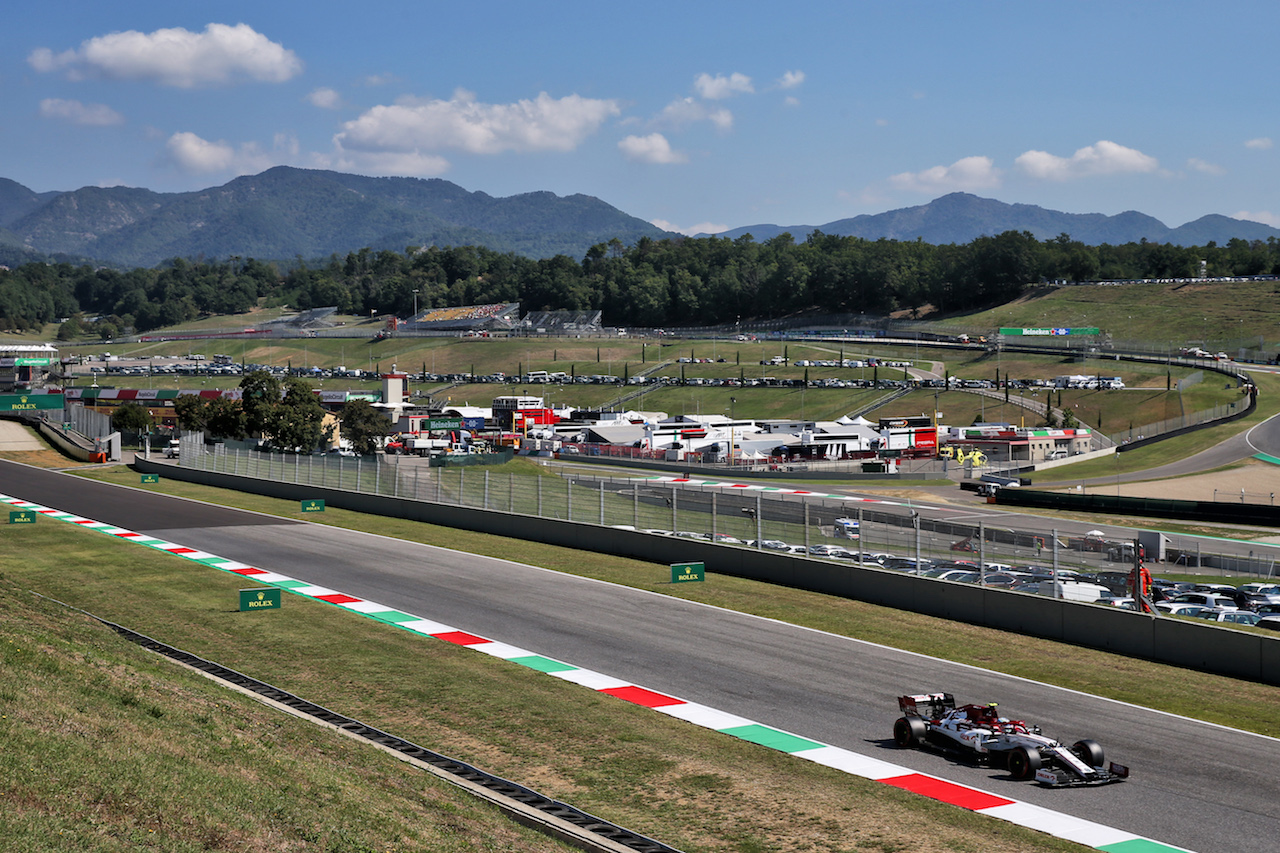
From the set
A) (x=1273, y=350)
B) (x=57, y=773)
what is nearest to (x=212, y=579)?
→ (x=57, y=773)

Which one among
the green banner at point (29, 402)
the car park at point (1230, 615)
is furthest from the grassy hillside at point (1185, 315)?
the green banner at point (29, 402)

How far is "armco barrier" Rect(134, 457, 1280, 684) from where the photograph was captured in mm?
19656

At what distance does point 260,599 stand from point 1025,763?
16.2 metres

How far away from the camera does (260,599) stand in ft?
78.2

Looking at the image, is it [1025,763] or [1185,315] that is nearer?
[1025,763]

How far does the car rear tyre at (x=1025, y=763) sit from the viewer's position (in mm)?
13688

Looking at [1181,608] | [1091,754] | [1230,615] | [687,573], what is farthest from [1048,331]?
[1091,754]

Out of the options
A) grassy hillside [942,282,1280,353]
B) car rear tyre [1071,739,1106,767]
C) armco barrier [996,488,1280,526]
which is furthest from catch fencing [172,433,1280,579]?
grassy hillside [942,282,1280,353]

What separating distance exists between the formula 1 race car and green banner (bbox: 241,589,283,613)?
14.0m

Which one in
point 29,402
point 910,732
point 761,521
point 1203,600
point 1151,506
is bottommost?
point 1151,506

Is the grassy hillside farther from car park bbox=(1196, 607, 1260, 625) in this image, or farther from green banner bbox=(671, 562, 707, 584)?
green banner bbox=(671, 562, 707, 584)

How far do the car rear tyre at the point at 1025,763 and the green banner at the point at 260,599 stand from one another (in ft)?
51.5

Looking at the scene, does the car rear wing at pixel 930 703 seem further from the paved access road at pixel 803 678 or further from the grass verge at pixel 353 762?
the grass verge at pixel 353 762

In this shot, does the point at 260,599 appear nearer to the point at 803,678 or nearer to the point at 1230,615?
the point at 803,678
